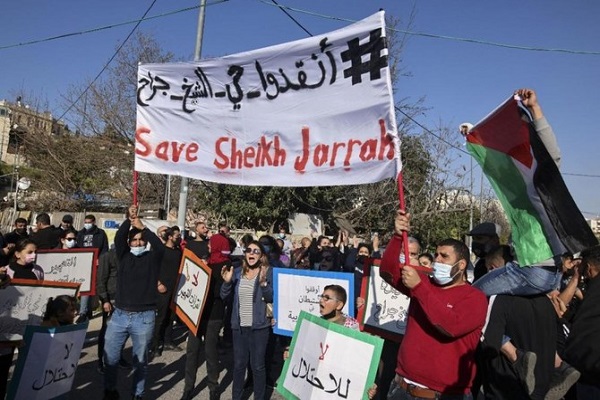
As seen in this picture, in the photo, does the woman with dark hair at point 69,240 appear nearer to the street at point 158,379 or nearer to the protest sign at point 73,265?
the protest sign at point 73,265

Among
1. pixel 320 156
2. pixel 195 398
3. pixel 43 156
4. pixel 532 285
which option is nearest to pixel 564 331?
pixel 532 285

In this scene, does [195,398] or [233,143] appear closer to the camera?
[233,143]

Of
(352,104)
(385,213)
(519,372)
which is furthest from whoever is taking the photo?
(385,213)

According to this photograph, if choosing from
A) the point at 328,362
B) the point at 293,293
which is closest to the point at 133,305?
the point at 293,293

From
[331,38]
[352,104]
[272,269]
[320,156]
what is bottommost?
[272,269]

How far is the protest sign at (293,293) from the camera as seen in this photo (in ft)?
22.1

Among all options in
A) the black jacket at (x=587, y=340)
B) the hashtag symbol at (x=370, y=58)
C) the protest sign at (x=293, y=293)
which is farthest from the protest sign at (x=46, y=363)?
the black jacket at (x=587, y=340)

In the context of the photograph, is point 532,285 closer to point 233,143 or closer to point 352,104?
point 352,104

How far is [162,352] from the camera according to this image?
344 inches

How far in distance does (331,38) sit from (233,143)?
1418mm

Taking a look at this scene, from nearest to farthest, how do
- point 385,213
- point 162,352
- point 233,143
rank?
point 233,143 → point 162,352 → point 385,213

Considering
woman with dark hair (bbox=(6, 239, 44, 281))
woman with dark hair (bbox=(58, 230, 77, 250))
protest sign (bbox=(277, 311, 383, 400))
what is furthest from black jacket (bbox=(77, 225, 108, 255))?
protest sign (bbox=(277, 311, 383, 400))

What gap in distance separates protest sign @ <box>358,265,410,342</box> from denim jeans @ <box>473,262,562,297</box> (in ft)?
7.89

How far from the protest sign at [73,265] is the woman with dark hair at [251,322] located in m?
3.41
